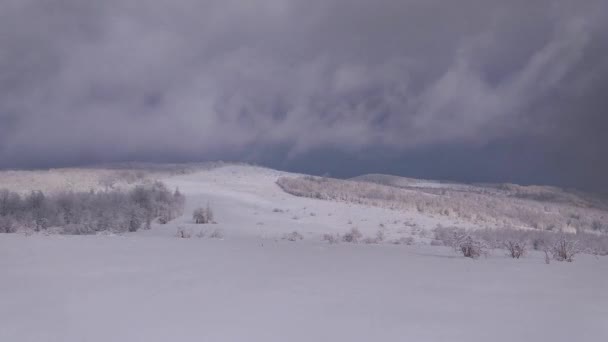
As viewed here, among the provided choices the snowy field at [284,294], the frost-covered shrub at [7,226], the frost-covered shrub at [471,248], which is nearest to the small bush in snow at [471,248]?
the frost-covered shrub at [471,248]

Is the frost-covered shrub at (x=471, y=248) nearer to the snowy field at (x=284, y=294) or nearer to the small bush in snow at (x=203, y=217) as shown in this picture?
the snowy field at (x=284, y=294)

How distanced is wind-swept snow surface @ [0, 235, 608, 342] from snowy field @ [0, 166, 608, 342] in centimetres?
2

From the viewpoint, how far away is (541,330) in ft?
12.6

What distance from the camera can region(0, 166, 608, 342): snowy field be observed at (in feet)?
12.5

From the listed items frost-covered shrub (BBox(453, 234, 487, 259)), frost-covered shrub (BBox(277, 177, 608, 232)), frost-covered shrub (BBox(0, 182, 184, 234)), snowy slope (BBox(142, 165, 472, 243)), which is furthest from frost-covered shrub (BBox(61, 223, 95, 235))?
frost-covered shrub (BBox(277, 177, 608, 232))

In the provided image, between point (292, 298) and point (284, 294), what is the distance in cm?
21

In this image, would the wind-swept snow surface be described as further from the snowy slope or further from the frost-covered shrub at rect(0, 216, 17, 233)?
the snowy slope

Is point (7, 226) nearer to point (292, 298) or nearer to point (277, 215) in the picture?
point (277, 215)

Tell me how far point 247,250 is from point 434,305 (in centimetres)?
513

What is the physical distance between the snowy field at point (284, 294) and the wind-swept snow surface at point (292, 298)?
17 millimetres

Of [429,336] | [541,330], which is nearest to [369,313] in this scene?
[429,336]

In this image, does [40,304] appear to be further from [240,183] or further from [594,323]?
[240,183]

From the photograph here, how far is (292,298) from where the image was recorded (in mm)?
4926

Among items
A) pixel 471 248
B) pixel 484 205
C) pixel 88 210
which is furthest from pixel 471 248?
pixel 484 205
